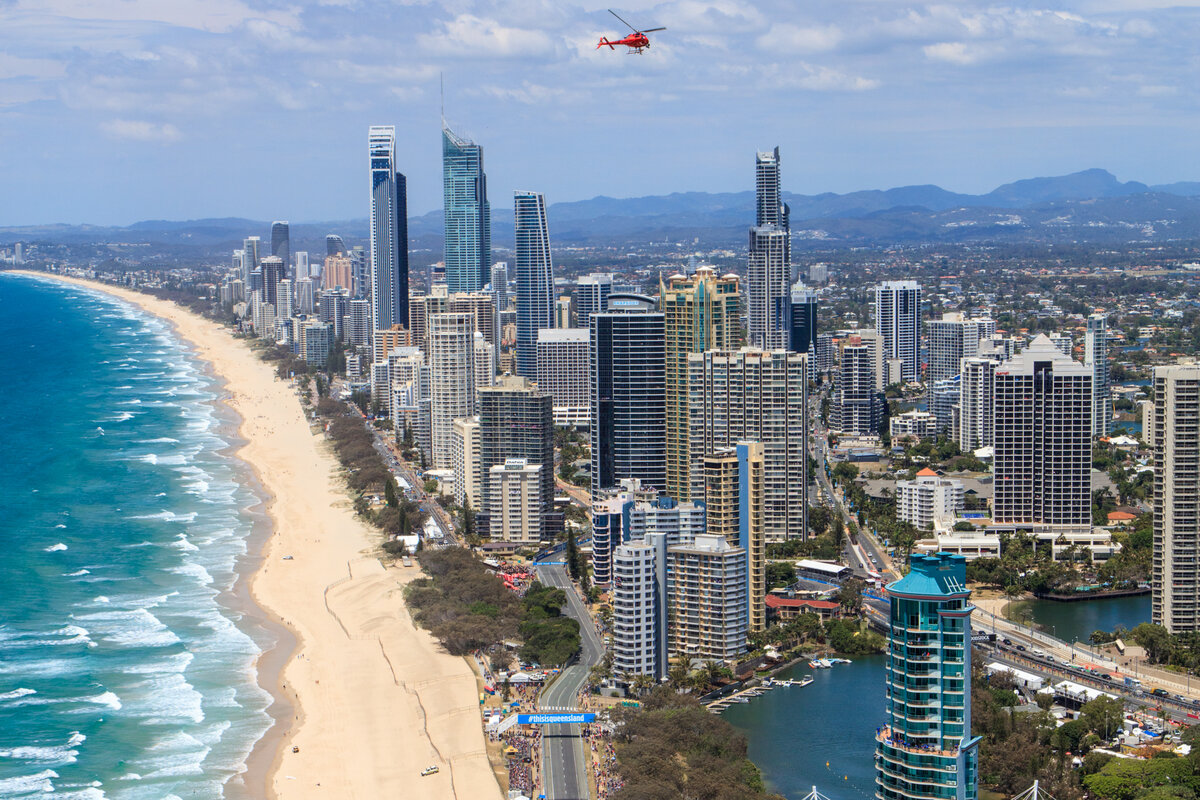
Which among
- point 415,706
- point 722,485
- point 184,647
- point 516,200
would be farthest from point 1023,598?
point 516,200

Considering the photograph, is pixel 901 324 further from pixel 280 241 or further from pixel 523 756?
pixel 280 241

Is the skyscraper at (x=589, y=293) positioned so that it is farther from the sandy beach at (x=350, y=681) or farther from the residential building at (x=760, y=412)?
the residential building at (x=760, y=412)

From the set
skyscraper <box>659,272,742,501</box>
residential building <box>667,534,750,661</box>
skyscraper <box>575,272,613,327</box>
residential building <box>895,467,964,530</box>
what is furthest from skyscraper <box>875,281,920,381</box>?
residential building <box>667,534,750,661</box>

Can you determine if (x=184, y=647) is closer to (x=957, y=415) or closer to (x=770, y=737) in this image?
(x=770, y=737)

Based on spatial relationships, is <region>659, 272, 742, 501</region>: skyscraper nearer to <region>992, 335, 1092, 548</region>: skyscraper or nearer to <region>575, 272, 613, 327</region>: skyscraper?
<region>992, 335, 1092, 548</region>: skyscraper

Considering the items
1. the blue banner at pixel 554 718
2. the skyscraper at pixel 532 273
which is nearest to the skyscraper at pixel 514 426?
the blue banner at pixel 554 718
